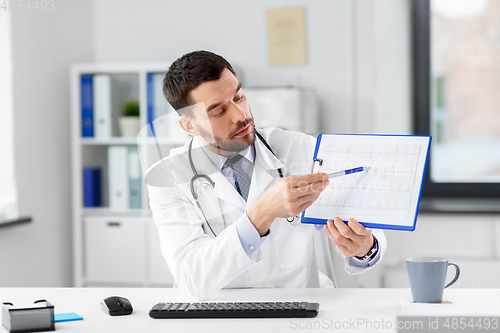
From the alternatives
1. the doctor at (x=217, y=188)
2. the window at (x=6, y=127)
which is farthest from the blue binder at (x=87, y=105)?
the doctor at (x=217, y=188)

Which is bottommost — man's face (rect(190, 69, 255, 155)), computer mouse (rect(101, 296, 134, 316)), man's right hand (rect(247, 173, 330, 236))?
computer mouse (rect(101, 296, 134, 316))

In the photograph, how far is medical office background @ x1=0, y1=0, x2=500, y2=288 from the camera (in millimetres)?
2307

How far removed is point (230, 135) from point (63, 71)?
5.79 feet

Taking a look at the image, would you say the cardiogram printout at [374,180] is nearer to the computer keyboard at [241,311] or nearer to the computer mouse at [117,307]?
the computer keyboard at [241,311]

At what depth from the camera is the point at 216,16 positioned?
105 inches

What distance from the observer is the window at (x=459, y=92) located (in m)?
2.56

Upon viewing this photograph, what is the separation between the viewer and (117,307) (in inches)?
38.5

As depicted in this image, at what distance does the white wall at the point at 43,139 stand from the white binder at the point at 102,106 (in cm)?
23

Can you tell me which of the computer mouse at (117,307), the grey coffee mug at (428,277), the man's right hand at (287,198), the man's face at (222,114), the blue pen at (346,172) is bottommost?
the computer mouse at (117,307)

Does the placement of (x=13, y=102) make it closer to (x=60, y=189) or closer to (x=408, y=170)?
(x=60, y=189)

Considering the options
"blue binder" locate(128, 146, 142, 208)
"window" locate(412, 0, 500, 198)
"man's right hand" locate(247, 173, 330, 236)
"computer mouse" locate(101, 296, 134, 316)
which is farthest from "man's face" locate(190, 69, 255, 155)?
"window" locate(412, 0, 500, 198)

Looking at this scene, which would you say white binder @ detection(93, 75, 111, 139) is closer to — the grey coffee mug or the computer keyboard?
the computer keyboard

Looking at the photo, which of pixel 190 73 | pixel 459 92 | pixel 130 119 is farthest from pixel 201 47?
pixel 190 73

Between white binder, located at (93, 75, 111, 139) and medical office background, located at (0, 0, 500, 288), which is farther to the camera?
white binder, located at (93, 75, 111, 139)
